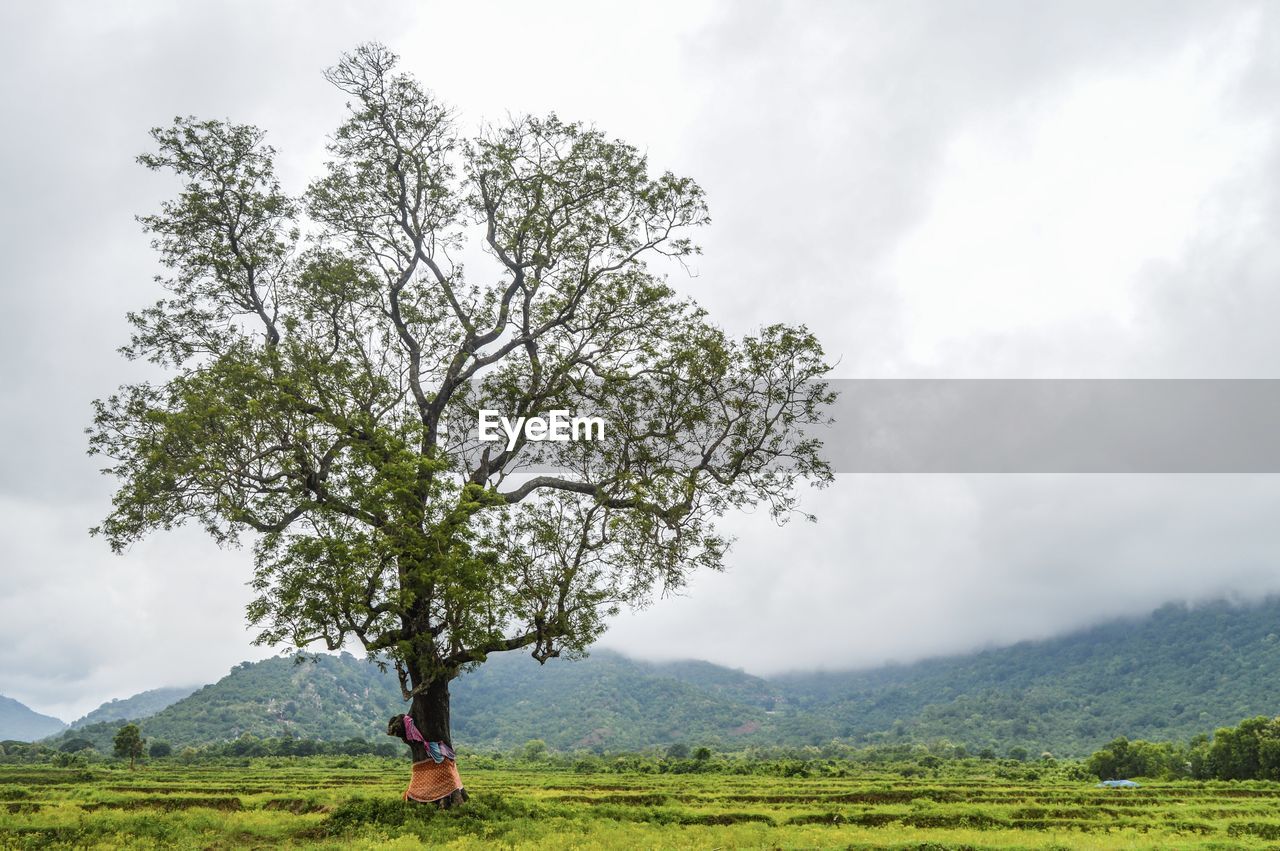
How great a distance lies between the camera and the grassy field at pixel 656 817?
1620cm

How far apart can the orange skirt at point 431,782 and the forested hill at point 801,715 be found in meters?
109

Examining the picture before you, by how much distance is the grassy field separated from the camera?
53.2 ft

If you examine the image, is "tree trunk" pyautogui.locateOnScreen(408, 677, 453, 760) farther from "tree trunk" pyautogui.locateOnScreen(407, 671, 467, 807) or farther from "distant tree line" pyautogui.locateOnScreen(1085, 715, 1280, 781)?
"distant tree line" pyautogui.locateOnScreen(1085, 715, 1280, 781)

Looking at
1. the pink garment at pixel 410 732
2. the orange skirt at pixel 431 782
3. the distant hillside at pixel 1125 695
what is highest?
the pink garment at pixel 410 732

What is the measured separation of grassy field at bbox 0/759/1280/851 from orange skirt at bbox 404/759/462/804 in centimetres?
54

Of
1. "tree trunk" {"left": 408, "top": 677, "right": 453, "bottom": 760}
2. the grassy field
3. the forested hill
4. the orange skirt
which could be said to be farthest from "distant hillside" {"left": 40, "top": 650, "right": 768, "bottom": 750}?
"tree trunk" {"left": 408, "top": 677, "right": 453, "bottom": 760}

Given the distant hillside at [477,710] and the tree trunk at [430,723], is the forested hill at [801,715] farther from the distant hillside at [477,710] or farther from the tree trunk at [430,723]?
the tree trunk at [430,723]

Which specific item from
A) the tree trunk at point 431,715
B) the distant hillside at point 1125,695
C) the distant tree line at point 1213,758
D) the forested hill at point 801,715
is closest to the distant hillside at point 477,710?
the forested hill at point 801,715

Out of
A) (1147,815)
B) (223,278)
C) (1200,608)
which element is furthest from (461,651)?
(1200,608)

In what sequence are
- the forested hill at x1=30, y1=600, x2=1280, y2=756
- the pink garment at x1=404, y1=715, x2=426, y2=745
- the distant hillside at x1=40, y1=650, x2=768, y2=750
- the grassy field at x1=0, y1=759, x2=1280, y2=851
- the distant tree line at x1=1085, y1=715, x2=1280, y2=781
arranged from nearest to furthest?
the grassy field at x1=0, y1=759, x2=1280, y2=851 → the pink garment at x1=404, y1=715, x2=426, y2=745 → the distant tree line at x1=1085, y1=715, x2=1280, y2=781 → the distant hillside at x1=40, y1=650, x2=768, y2=750 → the forested hill at x1=30, y1=600, x2=1280, y2=756

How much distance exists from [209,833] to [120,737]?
185 feet

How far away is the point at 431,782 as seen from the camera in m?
19.0

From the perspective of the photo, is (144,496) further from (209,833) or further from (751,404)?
(751,404)

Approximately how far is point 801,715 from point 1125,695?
7269cm
